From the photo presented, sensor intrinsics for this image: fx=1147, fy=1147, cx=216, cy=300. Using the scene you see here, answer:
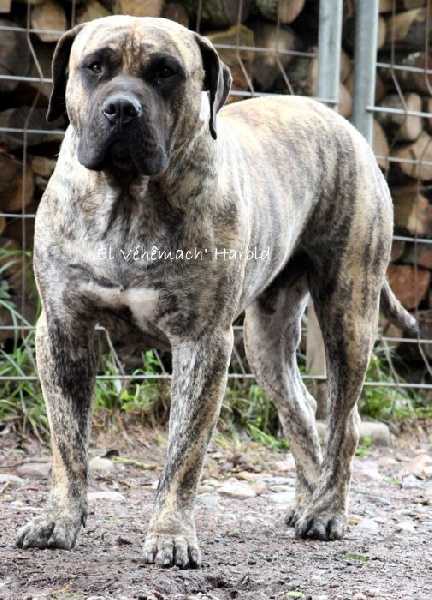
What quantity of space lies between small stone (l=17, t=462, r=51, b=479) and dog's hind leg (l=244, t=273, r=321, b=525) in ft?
3.03

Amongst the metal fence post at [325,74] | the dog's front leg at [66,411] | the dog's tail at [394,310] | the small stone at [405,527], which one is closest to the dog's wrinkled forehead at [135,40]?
the dog's front leg at [66,411]

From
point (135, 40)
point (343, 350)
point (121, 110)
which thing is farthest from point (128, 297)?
point (343, 350)

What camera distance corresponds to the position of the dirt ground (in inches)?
117

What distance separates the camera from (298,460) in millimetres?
4223

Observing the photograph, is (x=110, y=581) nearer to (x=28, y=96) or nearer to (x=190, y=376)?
(x=190, y=376)

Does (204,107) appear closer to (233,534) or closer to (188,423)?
(188,423)

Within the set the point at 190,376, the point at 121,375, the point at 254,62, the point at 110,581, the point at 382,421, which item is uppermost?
the point at 254,62

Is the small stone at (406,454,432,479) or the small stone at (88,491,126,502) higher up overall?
the small stone at (88,491,126,502)

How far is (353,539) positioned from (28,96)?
106 inches

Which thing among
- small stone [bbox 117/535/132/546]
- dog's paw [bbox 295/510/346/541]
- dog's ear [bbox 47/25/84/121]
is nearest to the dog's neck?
dog's ear [bbox 47/25/84/121]

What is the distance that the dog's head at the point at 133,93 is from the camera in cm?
303

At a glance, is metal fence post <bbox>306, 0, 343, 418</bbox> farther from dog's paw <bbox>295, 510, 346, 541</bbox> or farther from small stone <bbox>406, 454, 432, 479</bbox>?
dog's paw <bbox>295, 510, 346, 541</bbox>

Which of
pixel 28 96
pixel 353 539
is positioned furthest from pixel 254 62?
pixel 353 539

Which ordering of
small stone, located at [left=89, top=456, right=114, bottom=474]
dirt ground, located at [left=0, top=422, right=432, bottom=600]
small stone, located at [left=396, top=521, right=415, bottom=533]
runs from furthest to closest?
1. small stone, located at [left=89, top=456, right=114, bottom=474]
2. small stone, located at [left=396, top=521, right=415, bottom=533]
3. dirt ground, located at [left=0, top=422, right=432, bottom=600]
